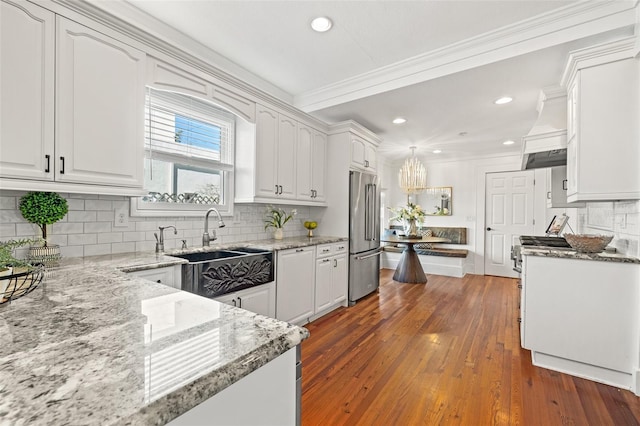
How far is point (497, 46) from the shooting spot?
2490mm

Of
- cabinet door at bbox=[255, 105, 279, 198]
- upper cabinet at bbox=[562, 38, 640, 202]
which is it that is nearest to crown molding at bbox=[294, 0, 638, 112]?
upper cabinet at bbox=[562, 38, 640, 202]

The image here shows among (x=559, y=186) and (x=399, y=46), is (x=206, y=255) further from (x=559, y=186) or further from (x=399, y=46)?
(x=559, y=186)

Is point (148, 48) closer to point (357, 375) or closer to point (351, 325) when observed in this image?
point (357, 375)

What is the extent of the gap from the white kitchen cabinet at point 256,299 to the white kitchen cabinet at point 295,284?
8 centimetres

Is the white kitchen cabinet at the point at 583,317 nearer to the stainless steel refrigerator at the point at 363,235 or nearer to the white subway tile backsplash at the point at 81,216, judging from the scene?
the stainless steel refrigerator at the point at 363,235

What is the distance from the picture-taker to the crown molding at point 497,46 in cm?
209

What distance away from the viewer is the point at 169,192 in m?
2.61

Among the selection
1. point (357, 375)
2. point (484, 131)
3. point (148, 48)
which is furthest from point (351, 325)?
point (484, 131)

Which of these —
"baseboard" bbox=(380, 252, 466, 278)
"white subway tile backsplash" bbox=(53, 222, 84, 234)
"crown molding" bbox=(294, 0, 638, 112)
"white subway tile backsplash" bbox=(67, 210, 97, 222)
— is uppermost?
"crown molding" bbox=(294, 0, 638, 112)

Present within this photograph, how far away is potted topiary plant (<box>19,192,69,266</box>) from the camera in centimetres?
167

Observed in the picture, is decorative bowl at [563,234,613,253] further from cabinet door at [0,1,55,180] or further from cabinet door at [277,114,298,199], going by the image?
cabinet door at [0,1,55,180]

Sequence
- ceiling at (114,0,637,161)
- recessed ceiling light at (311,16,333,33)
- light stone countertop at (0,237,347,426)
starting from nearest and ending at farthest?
light stone countertop at (0,237,347,426) → ceiling at (114,0,637,161) → recessed ceiling light at (311,16,333,33)

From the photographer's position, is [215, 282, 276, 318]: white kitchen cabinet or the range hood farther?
the range hood

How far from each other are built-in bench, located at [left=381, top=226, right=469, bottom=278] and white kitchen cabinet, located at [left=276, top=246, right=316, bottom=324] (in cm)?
329
